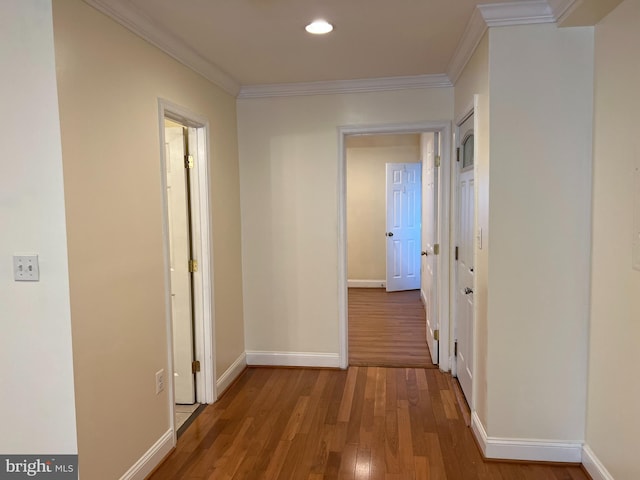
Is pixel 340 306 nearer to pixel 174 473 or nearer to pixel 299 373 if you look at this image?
pixel 299 373

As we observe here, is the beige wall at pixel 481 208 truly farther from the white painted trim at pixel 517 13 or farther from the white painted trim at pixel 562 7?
the white painted trim at pixel 562 7

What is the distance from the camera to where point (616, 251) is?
80.1 inches

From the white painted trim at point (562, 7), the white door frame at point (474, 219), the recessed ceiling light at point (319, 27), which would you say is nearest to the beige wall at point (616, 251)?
the white painted trim at point (562, 7)

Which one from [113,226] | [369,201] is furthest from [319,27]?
[369,201]

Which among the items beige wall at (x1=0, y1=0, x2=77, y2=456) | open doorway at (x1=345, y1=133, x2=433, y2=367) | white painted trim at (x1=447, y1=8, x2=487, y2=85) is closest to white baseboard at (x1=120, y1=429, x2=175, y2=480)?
beige wall at (x1=0, y1=0, x2=77, y2=456)

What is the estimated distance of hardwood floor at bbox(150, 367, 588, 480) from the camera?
238 cm

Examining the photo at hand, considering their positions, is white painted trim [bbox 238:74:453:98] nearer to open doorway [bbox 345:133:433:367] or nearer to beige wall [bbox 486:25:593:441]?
beige wall [bbox 486:25:593:441]

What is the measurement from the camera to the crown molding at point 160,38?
6.79ft

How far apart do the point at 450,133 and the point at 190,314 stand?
2457 millimetres

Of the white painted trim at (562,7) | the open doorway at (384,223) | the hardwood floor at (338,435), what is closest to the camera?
the white painted trim at (562,7)

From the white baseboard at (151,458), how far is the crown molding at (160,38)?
87.6 inches

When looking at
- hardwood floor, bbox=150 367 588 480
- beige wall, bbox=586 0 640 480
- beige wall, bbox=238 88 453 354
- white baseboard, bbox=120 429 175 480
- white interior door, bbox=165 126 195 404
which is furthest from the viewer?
beige wall, bbox=238 88 453 354

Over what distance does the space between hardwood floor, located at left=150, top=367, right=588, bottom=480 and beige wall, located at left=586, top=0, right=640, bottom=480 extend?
42 centimetres

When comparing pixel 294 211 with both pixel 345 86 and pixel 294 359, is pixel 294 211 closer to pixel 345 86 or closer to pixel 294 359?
pixel 345 86
